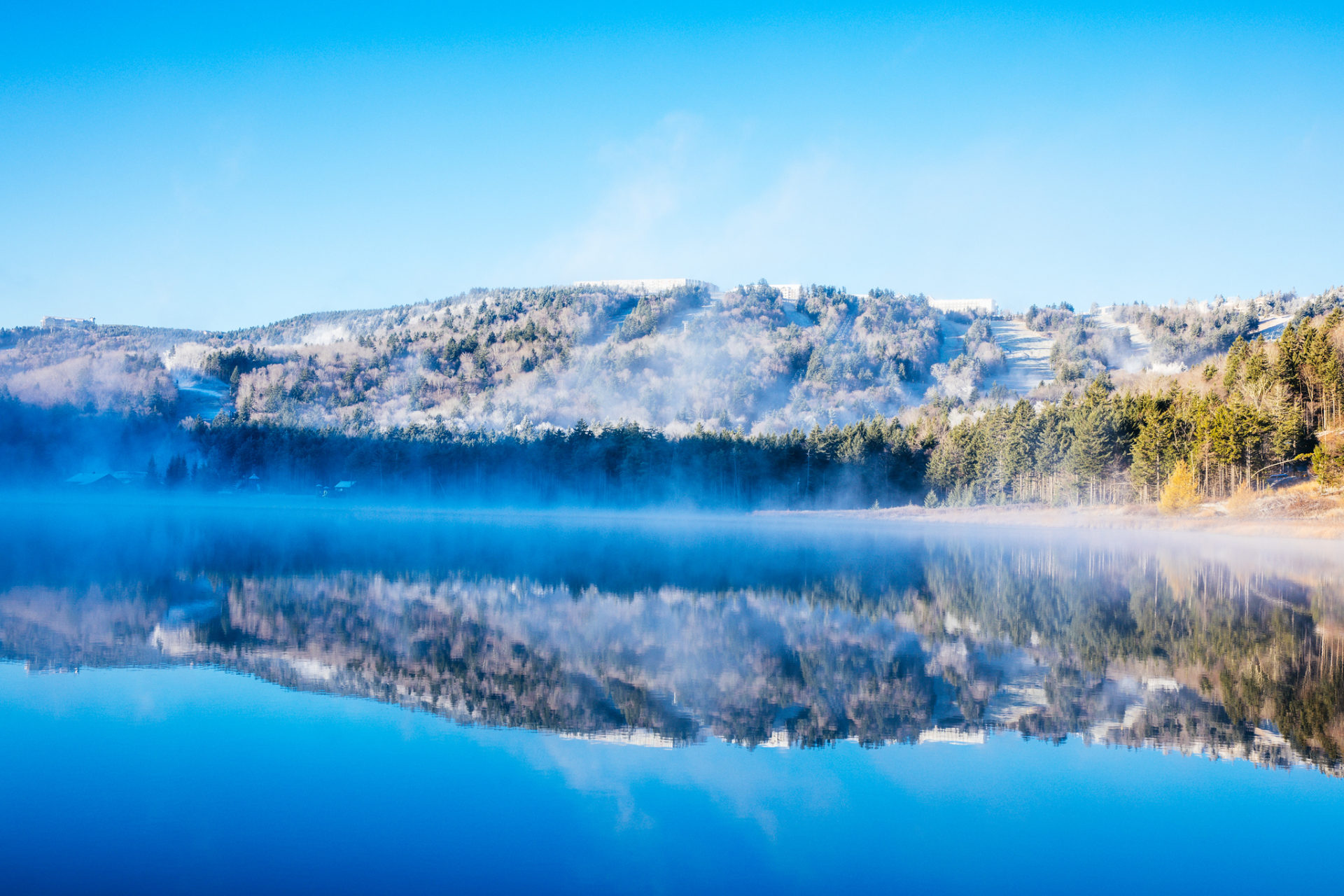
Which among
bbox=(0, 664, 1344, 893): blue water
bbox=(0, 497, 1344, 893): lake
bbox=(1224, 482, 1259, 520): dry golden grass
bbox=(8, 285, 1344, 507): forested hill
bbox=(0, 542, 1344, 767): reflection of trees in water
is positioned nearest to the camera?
bbox=(0, 664, 1344, 893): blue water

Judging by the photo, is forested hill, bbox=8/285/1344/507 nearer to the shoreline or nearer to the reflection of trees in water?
the shoreline

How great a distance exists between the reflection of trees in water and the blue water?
3.05 feet

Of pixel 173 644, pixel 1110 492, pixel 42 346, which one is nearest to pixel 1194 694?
pixel 173 644

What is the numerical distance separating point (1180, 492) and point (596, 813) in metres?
61.7

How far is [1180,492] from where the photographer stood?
57.8m

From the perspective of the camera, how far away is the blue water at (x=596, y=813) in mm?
6484

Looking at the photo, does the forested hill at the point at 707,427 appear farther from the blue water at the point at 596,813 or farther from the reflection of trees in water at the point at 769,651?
the blue water at the point at 596,813

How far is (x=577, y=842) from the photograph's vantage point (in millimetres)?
7047

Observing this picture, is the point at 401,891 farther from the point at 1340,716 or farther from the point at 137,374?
the point at 137,374

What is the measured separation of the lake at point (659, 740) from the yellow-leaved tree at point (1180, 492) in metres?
40.5

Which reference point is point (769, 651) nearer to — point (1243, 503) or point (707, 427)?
point (1243, 503)

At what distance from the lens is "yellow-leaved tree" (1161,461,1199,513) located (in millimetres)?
57625

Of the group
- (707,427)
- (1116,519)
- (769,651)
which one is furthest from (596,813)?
(707,427)

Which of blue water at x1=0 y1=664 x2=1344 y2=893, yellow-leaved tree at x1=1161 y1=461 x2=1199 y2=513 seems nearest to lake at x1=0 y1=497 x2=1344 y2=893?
blue water at x1=0 y1=664 x2=1344 y2=893
